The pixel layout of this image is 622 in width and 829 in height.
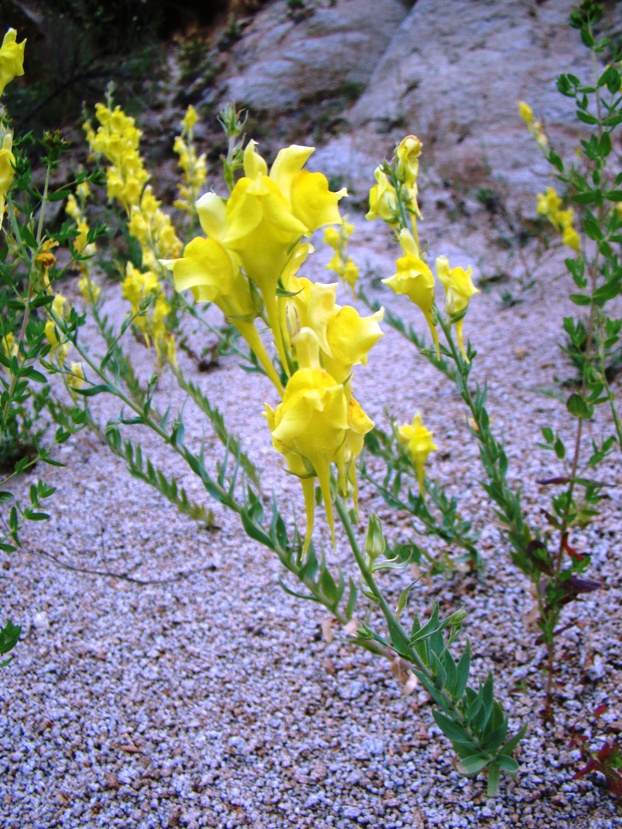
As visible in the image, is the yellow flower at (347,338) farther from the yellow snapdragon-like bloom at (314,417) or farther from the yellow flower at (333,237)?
the yellow flower at (333,237)

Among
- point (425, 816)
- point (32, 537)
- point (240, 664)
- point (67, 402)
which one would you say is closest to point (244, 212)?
point (425, 816)

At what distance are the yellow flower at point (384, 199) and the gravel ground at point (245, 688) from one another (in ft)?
3.37

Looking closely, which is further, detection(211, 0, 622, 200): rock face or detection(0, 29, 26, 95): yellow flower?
detection(211, 0, 622, 200): rock face

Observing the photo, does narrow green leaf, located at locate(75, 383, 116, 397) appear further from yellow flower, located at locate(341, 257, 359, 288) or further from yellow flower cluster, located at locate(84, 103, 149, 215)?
yellow flower, located at locate(341, 257, 359, 288)

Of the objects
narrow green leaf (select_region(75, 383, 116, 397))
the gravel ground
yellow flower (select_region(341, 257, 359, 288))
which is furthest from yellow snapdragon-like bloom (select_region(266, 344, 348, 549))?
yellow flower (select_region(341, 257, 359, 288))

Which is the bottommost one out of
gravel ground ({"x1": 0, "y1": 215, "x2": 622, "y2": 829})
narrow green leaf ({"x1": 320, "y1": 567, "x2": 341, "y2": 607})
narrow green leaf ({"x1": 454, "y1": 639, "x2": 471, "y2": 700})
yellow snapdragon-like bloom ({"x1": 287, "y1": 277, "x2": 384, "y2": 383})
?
gravel ground ({"x1": 0, "y1": 215, "x2": 622, "y2": 829})

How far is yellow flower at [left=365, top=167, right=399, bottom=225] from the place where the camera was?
130 cm

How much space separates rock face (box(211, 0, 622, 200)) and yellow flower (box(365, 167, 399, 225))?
4.08m

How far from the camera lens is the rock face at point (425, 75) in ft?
17.7

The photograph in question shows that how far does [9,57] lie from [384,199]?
0.77 metres

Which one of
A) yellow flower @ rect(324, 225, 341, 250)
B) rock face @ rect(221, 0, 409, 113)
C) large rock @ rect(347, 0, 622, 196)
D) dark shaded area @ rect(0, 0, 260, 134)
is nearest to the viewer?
yellow flower @ rect(324, 225, 341, 250)

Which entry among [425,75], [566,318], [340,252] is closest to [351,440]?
[566,318]

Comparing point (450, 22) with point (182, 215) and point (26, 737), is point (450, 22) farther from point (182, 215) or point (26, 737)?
point (26, 737)

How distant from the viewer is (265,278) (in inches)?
29.2
